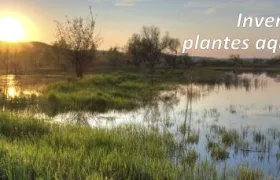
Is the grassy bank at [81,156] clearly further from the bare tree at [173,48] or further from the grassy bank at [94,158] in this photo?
the bare tree at [173,48]

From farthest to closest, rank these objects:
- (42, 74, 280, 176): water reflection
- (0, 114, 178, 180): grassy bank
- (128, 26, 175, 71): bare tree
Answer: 1. (128, 26, 175, 71): bare tree
2. (42, 74, 280, 176): water reflection
3. (0, 114, 178, 180): grassy bank

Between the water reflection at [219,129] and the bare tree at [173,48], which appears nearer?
the water reflection at [219,129]

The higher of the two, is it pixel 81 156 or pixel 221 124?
pixel 81 156

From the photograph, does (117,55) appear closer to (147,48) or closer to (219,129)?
(147,48)

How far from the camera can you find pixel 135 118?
19.4 m

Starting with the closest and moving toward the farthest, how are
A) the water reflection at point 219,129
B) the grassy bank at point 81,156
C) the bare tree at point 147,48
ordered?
1. the grassy bank at point 81,156
2. the water reflection at point 219,129
3. the bare tree at point 147,48

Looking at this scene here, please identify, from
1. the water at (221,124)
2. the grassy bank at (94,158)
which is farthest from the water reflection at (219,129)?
the grassy bank at (94,158)

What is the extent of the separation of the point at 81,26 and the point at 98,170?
38.0 m

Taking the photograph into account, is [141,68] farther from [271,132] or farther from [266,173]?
[266,173]

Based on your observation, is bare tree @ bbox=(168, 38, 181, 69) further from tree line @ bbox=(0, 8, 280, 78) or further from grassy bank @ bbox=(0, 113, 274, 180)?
grassy bank @ bbox=(0, 113, 274, 180)

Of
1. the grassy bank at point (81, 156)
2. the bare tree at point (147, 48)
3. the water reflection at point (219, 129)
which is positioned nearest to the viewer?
the grassy bank at point (81, 156)

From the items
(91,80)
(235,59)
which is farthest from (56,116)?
(235,59)

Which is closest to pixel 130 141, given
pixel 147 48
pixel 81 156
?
pixel 81 156

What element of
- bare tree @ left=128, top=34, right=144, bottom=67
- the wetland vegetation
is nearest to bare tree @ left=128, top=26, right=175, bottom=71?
bare tree @ left=128, top=34, right=144, bottom=67
